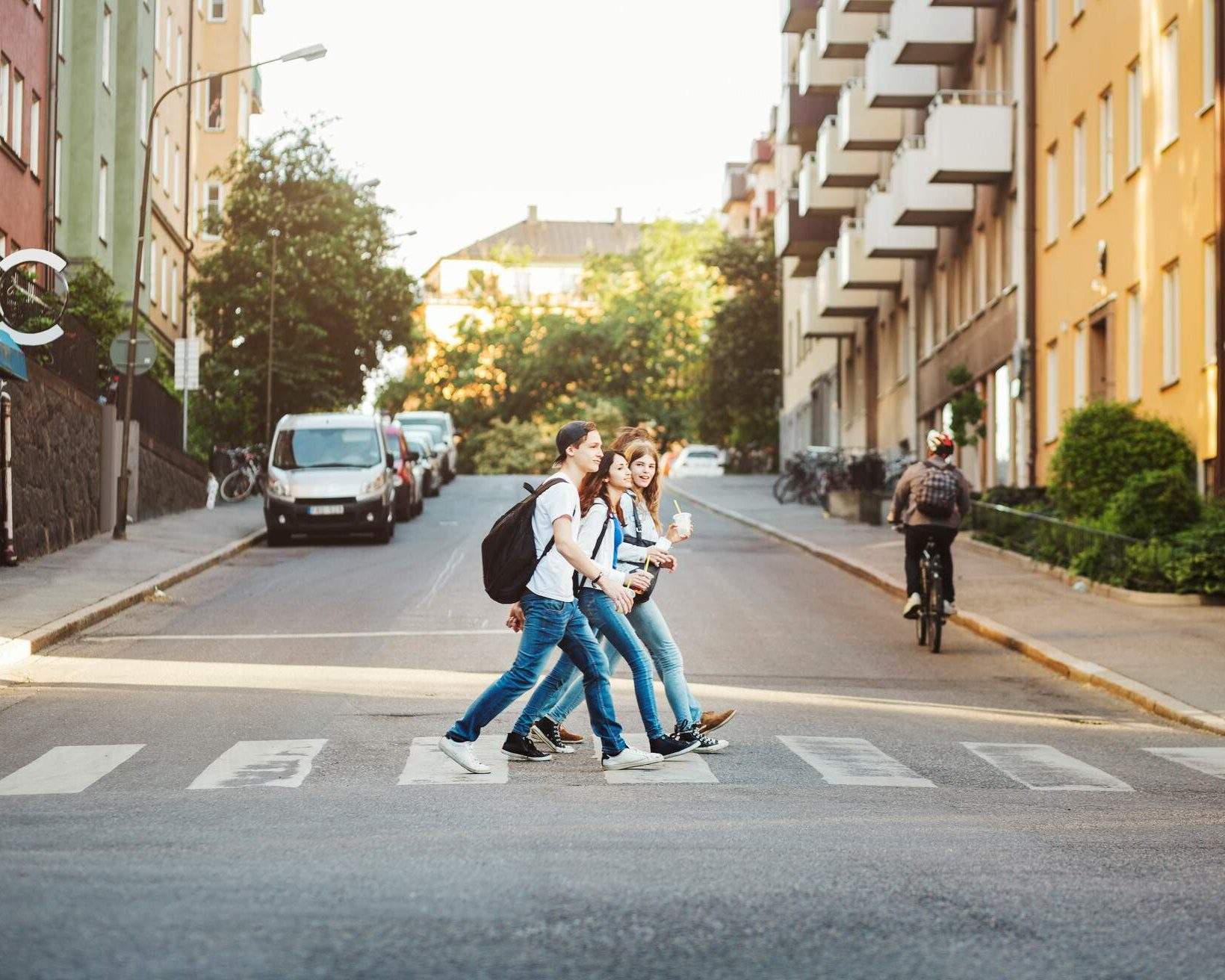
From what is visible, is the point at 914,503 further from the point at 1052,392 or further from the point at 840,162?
the point at 840,162

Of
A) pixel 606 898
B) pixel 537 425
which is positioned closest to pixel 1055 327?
pixel 606 898

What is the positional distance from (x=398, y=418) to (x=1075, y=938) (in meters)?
50.9

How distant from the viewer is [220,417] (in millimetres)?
51406

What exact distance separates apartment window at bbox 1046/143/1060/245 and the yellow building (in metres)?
0.03

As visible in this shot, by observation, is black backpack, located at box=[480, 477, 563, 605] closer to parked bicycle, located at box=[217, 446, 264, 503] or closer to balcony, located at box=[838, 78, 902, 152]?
parked bicycle, located at box=[217, 446, 264, 503]

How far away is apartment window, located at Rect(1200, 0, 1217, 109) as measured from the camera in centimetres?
2509

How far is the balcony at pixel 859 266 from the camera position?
46.8 metres

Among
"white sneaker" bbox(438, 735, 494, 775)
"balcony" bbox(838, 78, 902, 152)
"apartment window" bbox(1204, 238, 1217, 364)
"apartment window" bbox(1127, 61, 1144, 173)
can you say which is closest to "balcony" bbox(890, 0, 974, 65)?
"balcony" bbox(838, 78, 902, 152)

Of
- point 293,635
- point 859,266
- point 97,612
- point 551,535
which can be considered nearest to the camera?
point 551,535

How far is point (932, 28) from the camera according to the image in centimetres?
4044

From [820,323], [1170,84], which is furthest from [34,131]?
[820,323]

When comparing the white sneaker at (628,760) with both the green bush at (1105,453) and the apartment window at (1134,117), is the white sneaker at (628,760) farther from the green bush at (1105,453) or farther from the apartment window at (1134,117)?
the apartment window at (1134,117)

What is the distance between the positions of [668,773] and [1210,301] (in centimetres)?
1626

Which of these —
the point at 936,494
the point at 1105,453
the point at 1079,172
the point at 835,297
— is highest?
the point at 1079,172
